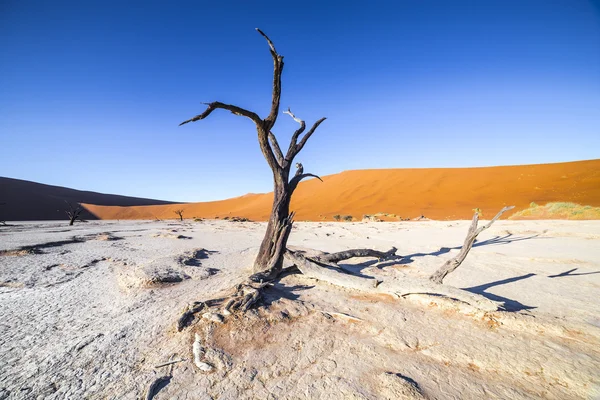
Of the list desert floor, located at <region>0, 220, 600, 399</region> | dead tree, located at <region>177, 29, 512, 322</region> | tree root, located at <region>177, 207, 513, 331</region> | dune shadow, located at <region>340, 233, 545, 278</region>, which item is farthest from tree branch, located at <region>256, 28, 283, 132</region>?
dune shadow, located at <region>340, 233, 545, 278</region>

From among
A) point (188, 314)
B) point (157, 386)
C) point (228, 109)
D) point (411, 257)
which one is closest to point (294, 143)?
point (228, 109)

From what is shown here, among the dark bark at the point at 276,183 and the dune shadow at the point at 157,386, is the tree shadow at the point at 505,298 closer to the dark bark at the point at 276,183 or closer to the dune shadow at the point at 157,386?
the dark bark at the point at 276,183

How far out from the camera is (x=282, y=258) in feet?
15.4

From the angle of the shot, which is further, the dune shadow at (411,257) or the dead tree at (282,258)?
the dune shadow at (411,257)

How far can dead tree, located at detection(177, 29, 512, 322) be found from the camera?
3348mm

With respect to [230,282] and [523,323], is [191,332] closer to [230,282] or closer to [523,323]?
[230,282]

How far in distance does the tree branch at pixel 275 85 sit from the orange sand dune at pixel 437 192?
18295 mm

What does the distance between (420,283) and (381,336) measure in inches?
49.1

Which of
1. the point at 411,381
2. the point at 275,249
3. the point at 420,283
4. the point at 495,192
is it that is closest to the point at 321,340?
the point at 411,381

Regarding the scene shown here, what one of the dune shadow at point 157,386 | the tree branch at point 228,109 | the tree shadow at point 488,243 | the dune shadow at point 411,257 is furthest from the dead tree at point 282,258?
the tree shadow at point 488,243

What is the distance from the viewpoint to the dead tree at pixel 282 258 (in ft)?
11.0

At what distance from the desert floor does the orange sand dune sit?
17673mm

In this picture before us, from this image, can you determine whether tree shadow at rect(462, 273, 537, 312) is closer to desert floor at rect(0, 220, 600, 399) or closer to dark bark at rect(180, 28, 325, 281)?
desert floor at rect(0, 220, 600, 399)

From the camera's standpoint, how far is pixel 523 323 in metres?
2.93
